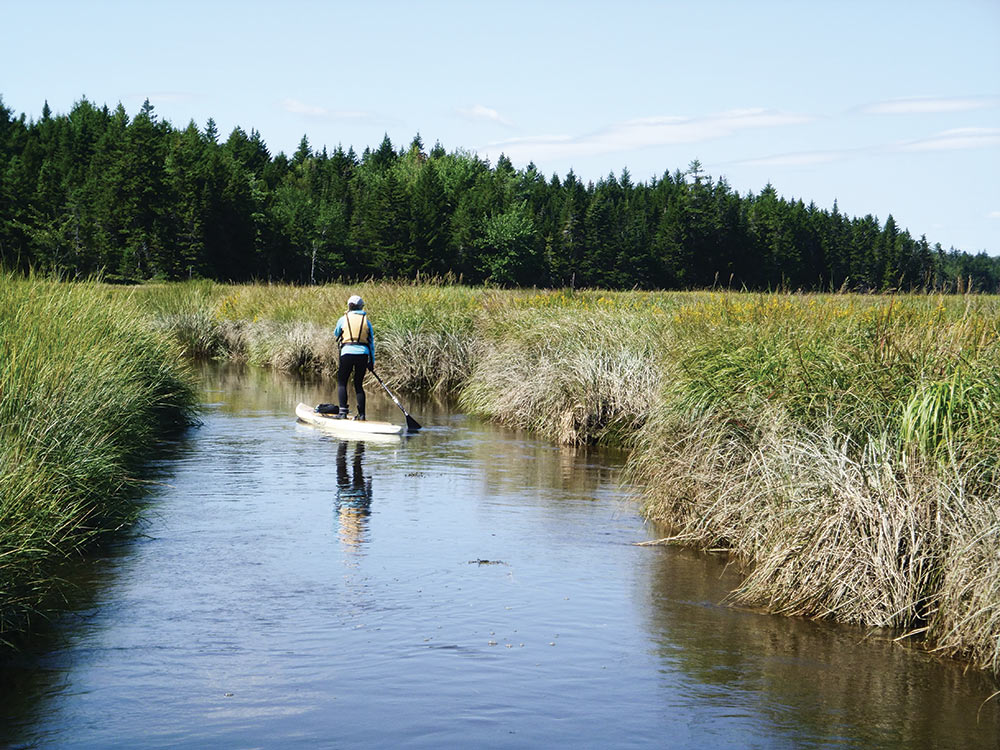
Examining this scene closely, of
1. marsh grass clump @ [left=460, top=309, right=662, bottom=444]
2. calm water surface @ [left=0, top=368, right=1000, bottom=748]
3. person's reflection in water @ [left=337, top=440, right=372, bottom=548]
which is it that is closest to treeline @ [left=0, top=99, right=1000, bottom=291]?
marsh grass clump @ [left=460, top=309, right=662, bottom=444]

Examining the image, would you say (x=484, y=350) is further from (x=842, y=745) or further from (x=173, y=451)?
(x=842, y=745)

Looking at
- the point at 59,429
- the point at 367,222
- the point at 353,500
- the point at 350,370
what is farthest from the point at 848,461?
the point at 367,222

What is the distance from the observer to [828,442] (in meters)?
8.41

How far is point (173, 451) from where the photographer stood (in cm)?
1555

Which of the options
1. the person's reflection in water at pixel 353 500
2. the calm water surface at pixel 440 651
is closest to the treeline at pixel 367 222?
the person's reflection in water at pixel 353 500

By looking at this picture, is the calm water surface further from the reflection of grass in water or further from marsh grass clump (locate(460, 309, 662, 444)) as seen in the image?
marsh grass clump (locate(460, 309, 662, 444))

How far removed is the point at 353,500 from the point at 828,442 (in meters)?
5.98

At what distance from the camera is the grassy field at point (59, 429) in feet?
23.7

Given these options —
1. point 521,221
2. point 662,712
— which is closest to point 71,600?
point 662,712

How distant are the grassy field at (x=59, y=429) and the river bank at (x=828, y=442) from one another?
18.0ft

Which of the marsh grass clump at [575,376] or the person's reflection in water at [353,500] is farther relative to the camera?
the marsh grass clump at [575,376]

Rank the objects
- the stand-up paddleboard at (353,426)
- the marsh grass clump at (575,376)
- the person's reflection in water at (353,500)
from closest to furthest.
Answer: the person's reflection in water at (353,500) < the marsh grass clump at (575,376) < the stand-up paddleboard at (353,426)

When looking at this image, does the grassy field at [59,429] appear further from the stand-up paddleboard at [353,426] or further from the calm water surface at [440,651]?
the stand-up paddleboard at [353,426]

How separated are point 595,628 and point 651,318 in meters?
10.2
